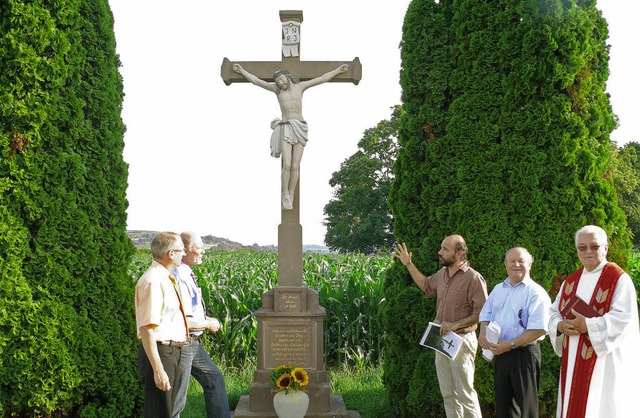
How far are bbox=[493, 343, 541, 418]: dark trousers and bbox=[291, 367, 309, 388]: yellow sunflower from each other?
6.52ft

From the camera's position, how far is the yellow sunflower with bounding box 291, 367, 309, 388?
6.10 m

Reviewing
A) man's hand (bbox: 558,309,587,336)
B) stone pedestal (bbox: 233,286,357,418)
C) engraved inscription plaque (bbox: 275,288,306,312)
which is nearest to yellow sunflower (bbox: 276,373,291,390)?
stone pedestal (bbox: 233,286,357,418)

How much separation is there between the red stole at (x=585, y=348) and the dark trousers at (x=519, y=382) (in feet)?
0.78

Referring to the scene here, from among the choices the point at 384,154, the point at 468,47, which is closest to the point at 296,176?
the point at 468,47

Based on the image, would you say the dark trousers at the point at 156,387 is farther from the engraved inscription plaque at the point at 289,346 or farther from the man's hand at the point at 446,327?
the engraved inscription plaque at the point at 289,346

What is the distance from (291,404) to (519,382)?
2.32 meters

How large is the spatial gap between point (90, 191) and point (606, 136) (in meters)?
5.25

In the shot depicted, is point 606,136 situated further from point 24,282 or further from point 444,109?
point 24,282

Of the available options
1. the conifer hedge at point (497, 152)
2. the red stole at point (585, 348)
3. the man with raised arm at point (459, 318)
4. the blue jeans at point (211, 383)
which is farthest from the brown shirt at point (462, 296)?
the blue jeans at point (211, 383)

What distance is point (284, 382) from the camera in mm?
6078

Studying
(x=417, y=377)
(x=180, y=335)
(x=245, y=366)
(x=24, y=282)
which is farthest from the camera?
(x=245, y=366)

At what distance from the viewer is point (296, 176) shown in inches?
268

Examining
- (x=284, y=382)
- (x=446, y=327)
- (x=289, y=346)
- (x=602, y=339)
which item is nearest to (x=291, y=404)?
(x=284, y=382)

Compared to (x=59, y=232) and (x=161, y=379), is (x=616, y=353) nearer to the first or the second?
(x=161, y=379)
